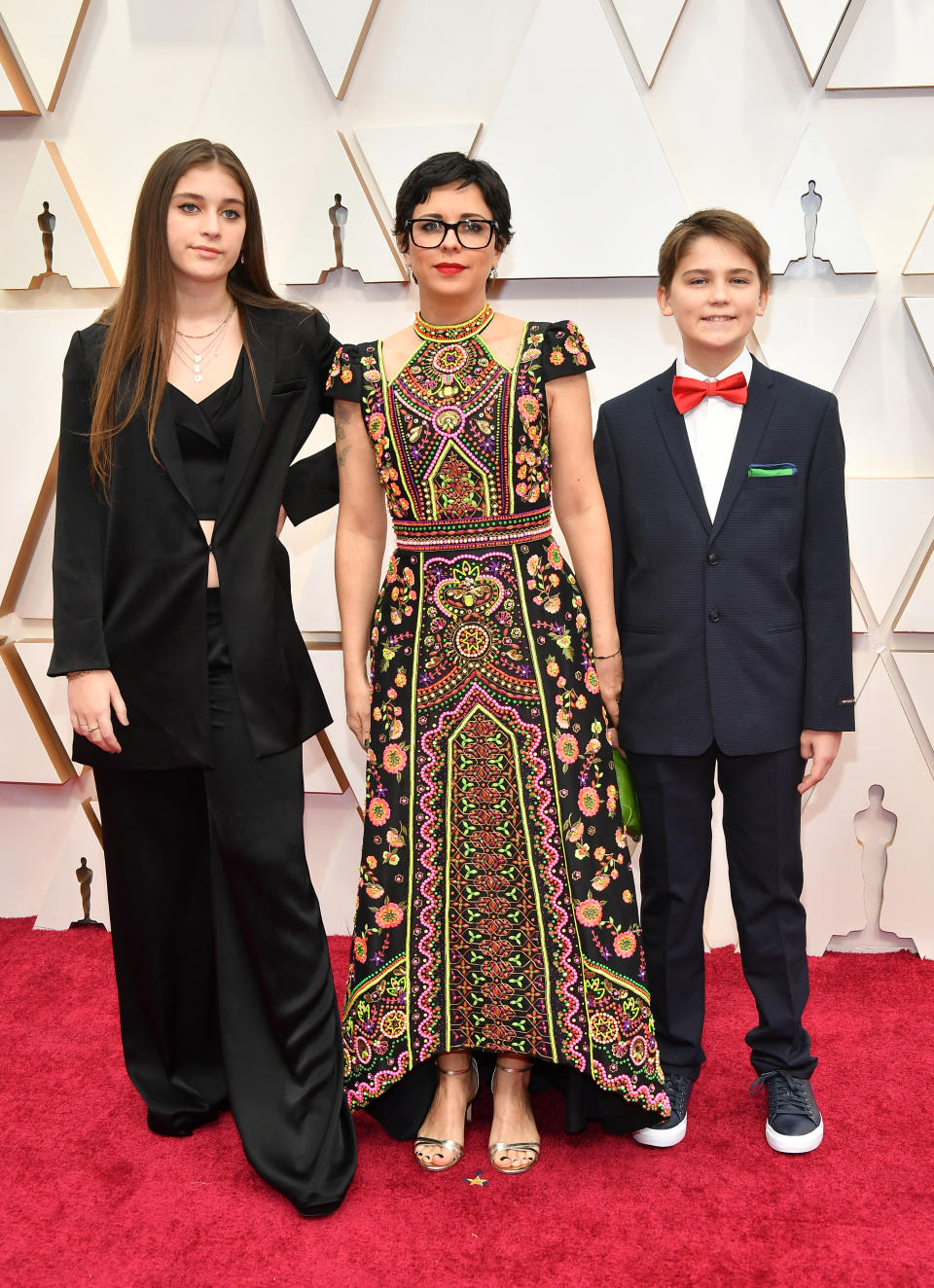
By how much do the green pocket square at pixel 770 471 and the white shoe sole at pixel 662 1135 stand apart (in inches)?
48.7

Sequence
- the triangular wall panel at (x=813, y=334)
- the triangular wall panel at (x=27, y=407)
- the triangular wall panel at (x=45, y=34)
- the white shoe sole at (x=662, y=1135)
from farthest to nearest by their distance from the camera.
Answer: the triangular wall panel at (x=27, y=407)
the triangular wall panel at (x=45, y=34)
the triangular wall panel at (x=813, y=334)
the white shoe sole at (x=662, y=1135)

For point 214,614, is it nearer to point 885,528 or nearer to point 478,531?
point 478,531

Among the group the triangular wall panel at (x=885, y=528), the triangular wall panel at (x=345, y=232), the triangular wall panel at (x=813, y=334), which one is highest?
the triangular wall panel at (x=345, y=232)

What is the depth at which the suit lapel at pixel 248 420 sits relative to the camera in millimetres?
2061

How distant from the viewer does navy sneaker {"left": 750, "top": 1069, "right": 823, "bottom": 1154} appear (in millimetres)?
2223

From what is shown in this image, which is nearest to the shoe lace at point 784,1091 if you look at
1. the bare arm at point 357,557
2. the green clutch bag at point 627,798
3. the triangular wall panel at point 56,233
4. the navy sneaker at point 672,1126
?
the navy sneaker at point 672,1126

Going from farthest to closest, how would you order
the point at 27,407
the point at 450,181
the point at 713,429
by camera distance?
the point at 27,407 < the point at 713,429 < the point at 450,181

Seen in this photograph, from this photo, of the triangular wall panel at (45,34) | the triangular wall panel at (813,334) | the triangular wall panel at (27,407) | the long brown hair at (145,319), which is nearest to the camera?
the long brown hair at (145,319)

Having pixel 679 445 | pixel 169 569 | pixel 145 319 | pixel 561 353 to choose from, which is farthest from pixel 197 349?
pixel 679 445

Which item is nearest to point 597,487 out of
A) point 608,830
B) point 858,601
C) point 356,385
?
point 356,385

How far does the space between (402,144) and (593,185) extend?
1.64 feet

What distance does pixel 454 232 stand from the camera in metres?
2.02

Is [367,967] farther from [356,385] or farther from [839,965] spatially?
[839,965]

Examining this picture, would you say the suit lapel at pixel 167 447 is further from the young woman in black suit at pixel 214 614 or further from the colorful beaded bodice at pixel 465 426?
the colorful beaded bodice at pixel 465 426
